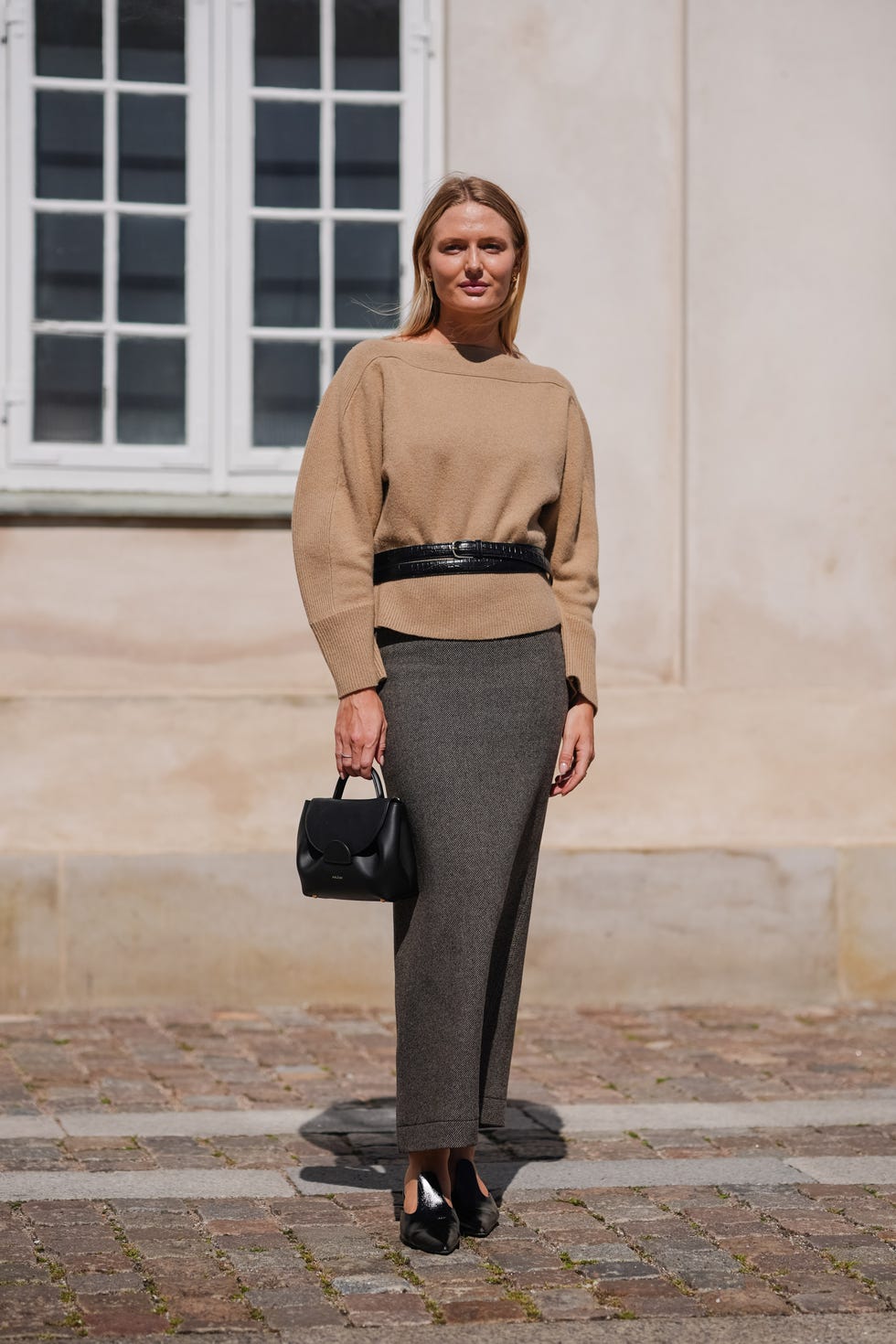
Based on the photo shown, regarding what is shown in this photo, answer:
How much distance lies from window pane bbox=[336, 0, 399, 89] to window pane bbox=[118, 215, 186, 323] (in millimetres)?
830

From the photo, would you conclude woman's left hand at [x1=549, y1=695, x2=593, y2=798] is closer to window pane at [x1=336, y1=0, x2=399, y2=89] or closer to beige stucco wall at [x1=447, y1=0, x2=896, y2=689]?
beige stucco wall at [x1=447, y1=0, x2=896, y2=689]

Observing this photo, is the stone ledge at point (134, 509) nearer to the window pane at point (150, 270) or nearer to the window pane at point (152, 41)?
the window pane at point (150, 270)

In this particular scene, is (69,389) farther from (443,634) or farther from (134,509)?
(443,634)

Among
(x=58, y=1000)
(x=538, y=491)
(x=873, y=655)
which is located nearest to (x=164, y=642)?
(x=58, y=1000)

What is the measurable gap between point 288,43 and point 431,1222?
4.53m

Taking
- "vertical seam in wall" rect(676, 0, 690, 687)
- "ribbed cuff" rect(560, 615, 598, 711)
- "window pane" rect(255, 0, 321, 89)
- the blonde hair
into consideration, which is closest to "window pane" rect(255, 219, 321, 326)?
"window pane" rect(255, 0, 321, 89)

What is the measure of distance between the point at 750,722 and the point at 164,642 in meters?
2.08

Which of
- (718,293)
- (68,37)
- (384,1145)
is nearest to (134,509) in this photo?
(68,37)

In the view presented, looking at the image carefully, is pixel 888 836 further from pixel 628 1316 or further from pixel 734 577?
pixel 628 1316

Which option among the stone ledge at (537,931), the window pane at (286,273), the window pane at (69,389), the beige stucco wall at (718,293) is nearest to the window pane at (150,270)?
the window pane at (69,389)

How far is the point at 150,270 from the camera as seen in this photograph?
6.61 metres

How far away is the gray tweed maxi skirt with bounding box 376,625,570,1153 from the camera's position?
357 cm

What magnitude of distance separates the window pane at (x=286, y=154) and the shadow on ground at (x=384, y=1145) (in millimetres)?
3345

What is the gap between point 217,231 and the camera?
21.6 feet
